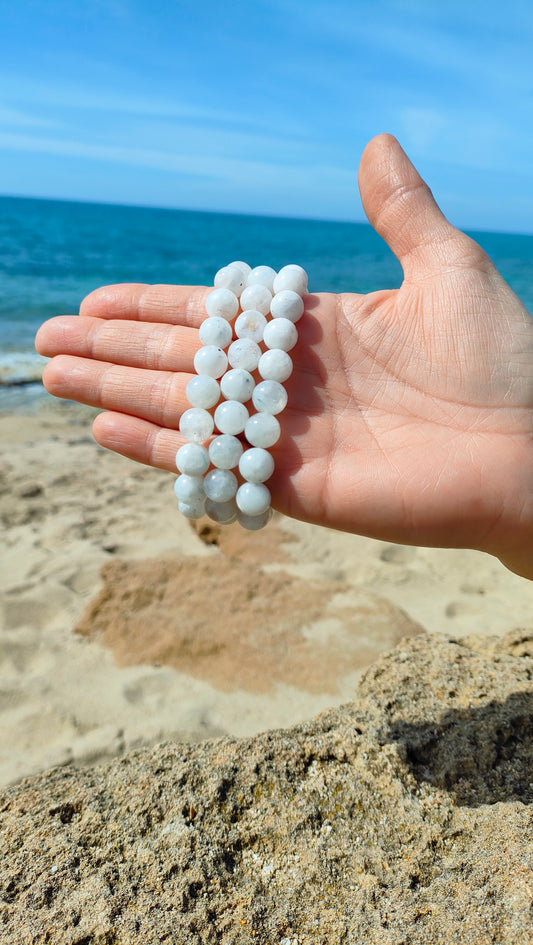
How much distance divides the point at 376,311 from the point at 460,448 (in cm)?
50

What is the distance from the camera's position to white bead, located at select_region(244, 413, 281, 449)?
5.68 ft

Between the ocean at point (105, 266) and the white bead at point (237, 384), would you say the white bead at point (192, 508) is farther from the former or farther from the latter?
the ocean at point (105, 266)

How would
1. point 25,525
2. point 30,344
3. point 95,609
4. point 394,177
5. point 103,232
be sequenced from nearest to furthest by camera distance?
point 394,177, point 95,609, point 25,525, point 30,344, point 103,232

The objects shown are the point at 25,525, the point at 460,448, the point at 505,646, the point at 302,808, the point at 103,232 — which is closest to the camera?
the point at 302,808

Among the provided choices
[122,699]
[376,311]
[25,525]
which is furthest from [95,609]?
[376,311]

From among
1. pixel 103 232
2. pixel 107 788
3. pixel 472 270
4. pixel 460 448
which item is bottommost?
pixel 107 788

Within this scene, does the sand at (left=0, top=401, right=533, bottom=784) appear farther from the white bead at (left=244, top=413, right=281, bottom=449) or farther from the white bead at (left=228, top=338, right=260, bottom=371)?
the white bead at (left=228, top=338, right=260, bottom=371)

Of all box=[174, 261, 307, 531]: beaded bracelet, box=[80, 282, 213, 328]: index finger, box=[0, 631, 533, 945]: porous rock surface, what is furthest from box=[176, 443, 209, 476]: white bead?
box=[0, 631, 533, 945]: porous rock surface

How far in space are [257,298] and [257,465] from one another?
0.52m

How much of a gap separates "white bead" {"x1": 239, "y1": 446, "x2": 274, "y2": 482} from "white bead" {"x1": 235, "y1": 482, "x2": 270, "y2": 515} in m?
0.02

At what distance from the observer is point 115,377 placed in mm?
1888

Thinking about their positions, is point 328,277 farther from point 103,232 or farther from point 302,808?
point 302,808

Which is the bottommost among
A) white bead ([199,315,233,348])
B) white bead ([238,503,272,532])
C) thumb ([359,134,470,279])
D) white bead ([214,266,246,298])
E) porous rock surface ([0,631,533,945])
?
porous rock surface ([0,631,533,945])

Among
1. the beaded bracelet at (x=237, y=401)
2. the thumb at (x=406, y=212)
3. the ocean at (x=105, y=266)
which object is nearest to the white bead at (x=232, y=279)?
the beaded bracelet at (x=237, y=401)
